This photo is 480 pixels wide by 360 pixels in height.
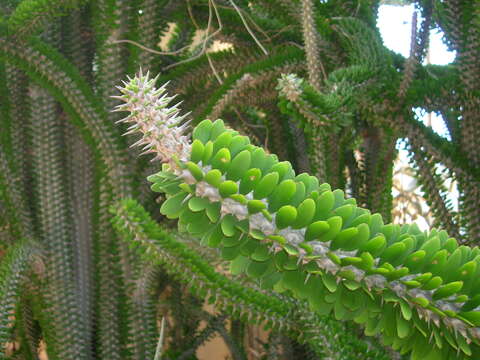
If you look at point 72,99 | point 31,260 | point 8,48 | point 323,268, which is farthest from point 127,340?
point 323,268

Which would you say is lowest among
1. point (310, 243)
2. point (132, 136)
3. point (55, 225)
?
point (310, 243)

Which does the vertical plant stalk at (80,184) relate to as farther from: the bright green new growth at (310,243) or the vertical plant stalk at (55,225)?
the bright green new growth at (310,243)

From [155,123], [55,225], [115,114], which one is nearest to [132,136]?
[115,114]

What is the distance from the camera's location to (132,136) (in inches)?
36.7

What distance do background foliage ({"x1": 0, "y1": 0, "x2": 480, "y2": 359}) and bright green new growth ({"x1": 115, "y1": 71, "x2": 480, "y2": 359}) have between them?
36 centimetres

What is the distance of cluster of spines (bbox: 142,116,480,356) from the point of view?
0.98 ft

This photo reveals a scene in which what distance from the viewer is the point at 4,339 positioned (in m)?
0.75

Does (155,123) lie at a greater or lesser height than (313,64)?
lesser

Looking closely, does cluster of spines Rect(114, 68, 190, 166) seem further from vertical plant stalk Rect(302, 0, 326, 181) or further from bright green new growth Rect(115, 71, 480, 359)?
vertical plant stalk Rect(302, 0, 326, 181)

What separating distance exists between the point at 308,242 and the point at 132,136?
2.19 ft

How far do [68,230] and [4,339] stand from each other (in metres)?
0.24

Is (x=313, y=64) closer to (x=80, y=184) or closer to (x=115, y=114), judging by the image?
(x=115, y=114)

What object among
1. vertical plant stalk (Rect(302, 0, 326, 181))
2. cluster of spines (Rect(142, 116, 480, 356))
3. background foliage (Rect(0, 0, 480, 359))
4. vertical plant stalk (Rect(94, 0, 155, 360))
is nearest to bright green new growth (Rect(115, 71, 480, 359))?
cluster of spines (Rect(142, 116, 480, 356))

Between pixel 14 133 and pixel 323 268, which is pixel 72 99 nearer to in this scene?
pixel 14 133
